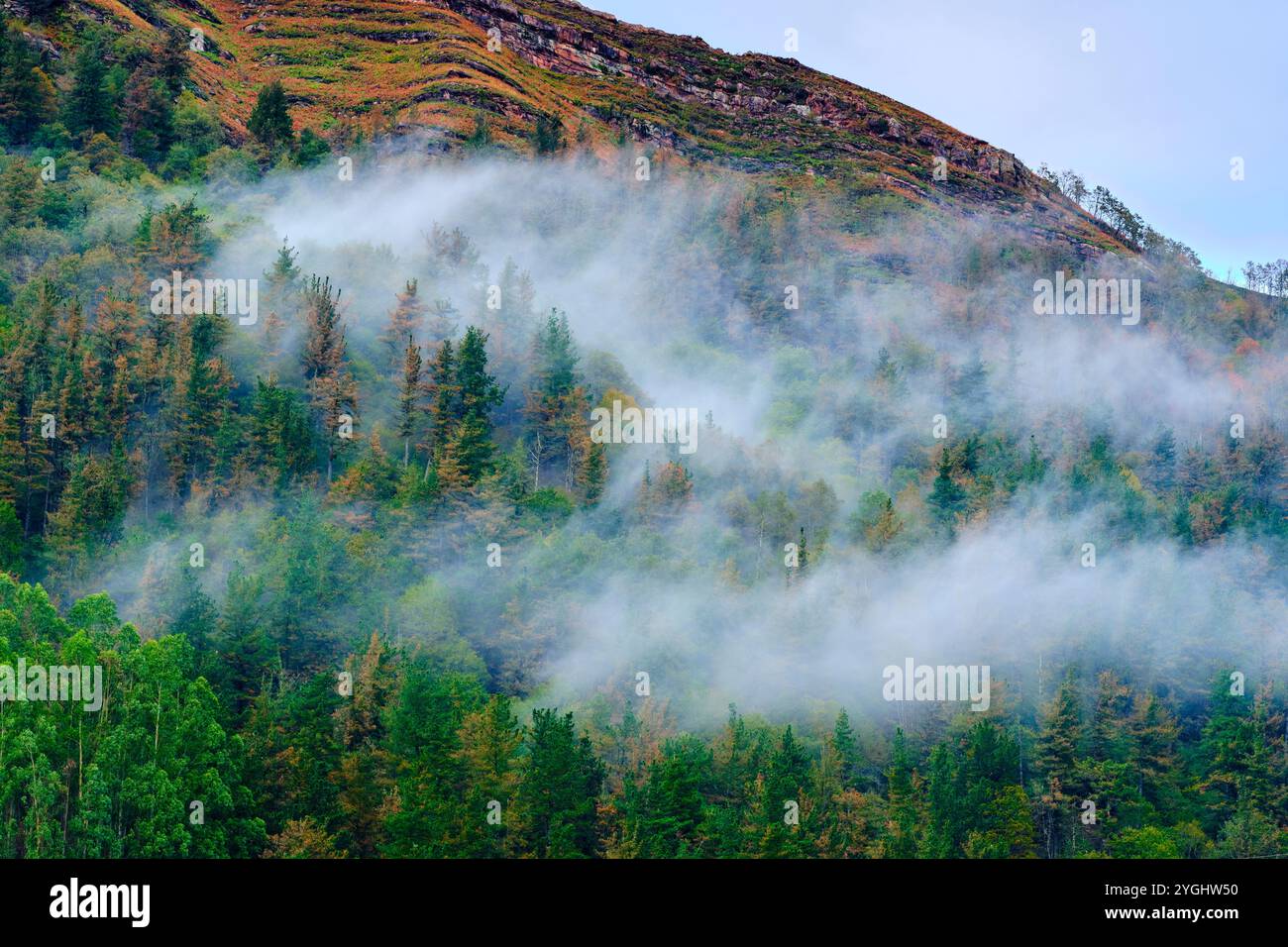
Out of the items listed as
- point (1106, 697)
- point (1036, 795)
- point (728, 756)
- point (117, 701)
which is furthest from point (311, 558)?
point (1106, 697)

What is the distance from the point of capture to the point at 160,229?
109500 millimetres

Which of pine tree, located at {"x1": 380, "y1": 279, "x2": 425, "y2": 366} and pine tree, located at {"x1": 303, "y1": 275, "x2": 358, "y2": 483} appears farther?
pine tree, located at {"x1": 380, "y1": 279, "x2": 425, "y2": 366}

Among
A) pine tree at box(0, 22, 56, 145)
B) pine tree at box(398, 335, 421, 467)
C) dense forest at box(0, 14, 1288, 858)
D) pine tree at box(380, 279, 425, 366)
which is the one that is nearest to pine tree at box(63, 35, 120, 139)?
dense forest at box(0, 14, 1288, 858)

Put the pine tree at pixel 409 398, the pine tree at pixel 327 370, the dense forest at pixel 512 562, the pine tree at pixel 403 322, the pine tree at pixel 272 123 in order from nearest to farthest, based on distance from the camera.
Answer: the dense forest at pixel 512 562
the pine tree at pixel 327 370
the pine tree at pixel 409 398
the pine tree at pixel 403 322
the pine tree at pixel 272 123

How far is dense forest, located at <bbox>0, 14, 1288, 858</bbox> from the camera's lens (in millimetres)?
67625

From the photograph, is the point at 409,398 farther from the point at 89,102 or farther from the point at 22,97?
the point at 22,97

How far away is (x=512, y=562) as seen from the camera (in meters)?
93.9

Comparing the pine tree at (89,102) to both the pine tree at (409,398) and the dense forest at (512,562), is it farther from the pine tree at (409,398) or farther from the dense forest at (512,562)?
the pine tree at (409,398)

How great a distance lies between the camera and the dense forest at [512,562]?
6762cm

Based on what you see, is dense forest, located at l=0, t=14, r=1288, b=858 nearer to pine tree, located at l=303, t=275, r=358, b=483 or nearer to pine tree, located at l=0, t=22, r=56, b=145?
pine tree, located at l=303, t=275, r=358, b=483

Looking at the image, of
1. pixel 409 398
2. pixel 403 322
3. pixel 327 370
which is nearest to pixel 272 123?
pixel 403 322

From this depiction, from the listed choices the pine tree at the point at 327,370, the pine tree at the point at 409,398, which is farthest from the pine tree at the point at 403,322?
the pine tree at the point at 409,398

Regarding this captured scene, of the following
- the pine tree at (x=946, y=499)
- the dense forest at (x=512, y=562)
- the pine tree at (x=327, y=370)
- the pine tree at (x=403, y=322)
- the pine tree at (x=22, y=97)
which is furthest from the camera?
the pine tree at (x=22, y=97)

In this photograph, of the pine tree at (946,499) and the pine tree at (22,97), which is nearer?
the pine tree at (946,499)
